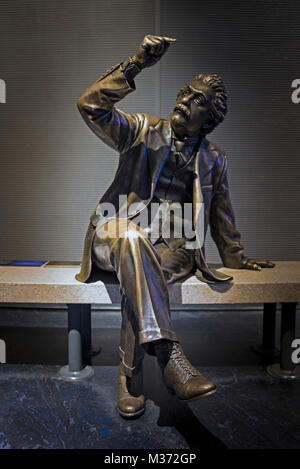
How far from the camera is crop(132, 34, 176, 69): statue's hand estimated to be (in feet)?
5.81

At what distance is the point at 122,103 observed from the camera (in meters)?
3.28

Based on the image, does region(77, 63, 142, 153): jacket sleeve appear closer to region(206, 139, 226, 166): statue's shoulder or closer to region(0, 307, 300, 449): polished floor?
region(206, 139, 226, 166): statue's shoulder

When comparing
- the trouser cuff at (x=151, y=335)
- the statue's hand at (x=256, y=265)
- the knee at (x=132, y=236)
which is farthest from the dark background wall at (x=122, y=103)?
the trouser cuff at (x=151, y=335)

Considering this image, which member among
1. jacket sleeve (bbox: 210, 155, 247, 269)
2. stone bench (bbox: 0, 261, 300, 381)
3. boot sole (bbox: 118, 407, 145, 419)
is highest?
jacket sleeve (bbox: 210, 155, 247, 269)

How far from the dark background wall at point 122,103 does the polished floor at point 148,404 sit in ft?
3.29

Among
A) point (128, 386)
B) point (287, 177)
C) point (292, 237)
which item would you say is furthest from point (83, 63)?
point (128, 386)

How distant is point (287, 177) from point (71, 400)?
250cm

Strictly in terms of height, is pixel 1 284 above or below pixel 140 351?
above

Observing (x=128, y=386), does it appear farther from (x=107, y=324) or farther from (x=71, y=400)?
(x=107, y=324)

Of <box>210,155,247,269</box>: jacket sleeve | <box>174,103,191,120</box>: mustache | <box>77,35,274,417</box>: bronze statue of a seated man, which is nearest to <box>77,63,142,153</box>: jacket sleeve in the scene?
<box>77,35,274,417</box>: bronze statue of a seated man

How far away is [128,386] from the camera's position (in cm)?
188

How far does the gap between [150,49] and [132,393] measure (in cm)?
160

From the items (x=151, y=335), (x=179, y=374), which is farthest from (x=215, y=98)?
(x=179, y=374)

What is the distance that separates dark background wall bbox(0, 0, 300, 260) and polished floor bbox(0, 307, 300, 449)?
1.00 meters
